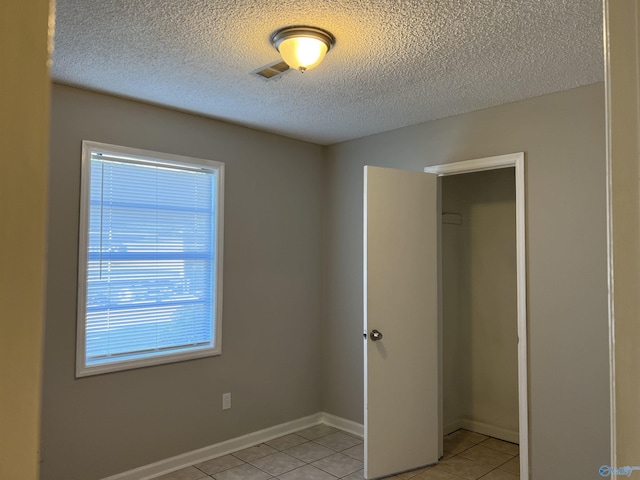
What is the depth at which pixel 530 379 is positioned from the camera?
3014mm

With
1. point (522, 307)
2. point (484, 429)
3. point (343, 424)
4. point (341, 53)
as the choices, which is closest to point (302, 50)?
point (341, 53)

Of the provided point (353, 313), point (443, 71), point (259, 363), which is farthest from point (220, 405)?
point (443, 71)

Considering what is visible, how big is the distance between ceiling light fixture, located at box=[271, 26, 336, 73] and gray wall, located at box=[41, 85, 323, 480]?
4.88 ft

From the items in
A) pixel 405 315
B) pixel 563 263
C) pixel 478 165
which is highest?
pixel 478 165

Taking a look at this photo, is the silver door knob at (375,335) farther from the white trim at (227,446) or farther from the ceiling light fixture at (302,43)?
the ceiling light fixture at (302,43)

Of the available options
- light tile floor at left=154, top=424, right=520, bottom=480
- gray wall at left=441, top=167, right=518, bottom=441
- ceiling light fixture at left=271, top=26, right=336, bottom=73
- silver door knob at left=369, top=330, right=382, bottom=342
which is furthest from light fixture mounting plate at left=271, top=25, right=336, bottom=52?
light tile floor at left=154, top=424, right=520, bottom=480

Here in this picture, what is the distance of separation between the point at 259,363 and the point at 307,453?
2.64 feet

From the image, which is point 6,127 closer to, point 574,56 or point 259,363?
point 574,56

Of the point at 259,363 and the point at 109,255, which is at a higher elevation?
the point at 109,255

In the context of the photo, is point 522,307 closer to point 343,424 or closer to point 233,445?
point 343,424

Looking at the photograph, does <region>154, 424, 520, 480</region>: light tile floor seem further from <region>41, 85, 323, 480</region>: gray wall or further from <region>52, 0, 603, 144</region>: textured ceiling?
<region>52, 0, 603, 144</region>: textured ceiling

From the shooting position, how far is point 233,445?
3.68 metres

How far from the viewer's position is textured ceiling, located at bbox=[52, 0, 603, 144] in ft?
6.53

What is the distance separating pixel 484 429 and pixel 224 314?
2.53m
